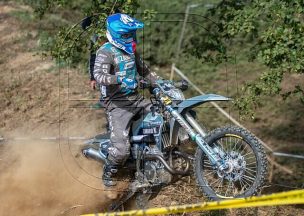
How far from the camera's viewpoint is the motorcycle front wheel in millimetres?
5617

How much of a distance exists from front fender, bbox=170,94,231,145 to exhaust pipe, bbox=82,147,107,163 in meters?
1.06

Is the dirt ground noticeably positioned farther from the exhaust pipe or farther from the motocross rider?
the motocross rider

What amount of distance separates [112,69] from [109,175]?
1.34 metres

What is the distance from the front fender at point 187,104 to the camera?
5.82 metres

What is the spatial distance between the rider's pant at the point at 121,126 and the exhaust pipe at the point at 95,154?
14.9 inches

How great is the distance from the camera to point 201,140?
5812 mm

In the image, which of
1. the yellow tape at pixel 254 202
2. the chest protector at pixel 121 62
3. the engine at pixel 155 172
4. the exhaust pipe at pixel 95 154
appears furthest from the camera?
the exhaust pipe at pixel 95 154

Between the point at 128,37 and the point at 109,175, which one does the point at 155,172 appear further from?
the point at 128,37

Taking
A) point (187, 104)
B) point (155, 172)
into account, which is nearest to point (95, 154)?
point (155, 172)

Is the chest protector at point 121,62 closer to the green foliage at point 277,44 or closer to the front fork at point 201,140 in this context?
the front fork at point 201,140

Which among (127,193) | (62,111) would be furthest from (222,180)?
(62,111)

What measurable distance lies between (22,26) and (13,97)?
13.7 feet

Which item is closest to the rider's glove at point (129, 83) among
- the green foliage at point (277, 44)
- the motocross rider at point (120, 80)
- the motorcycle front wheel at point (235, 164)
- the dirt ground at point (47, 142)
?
the motocross rider at point (120, 80)

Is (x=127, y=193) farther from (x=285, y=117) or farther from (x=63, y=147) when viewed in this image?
(x=285, y=117)
